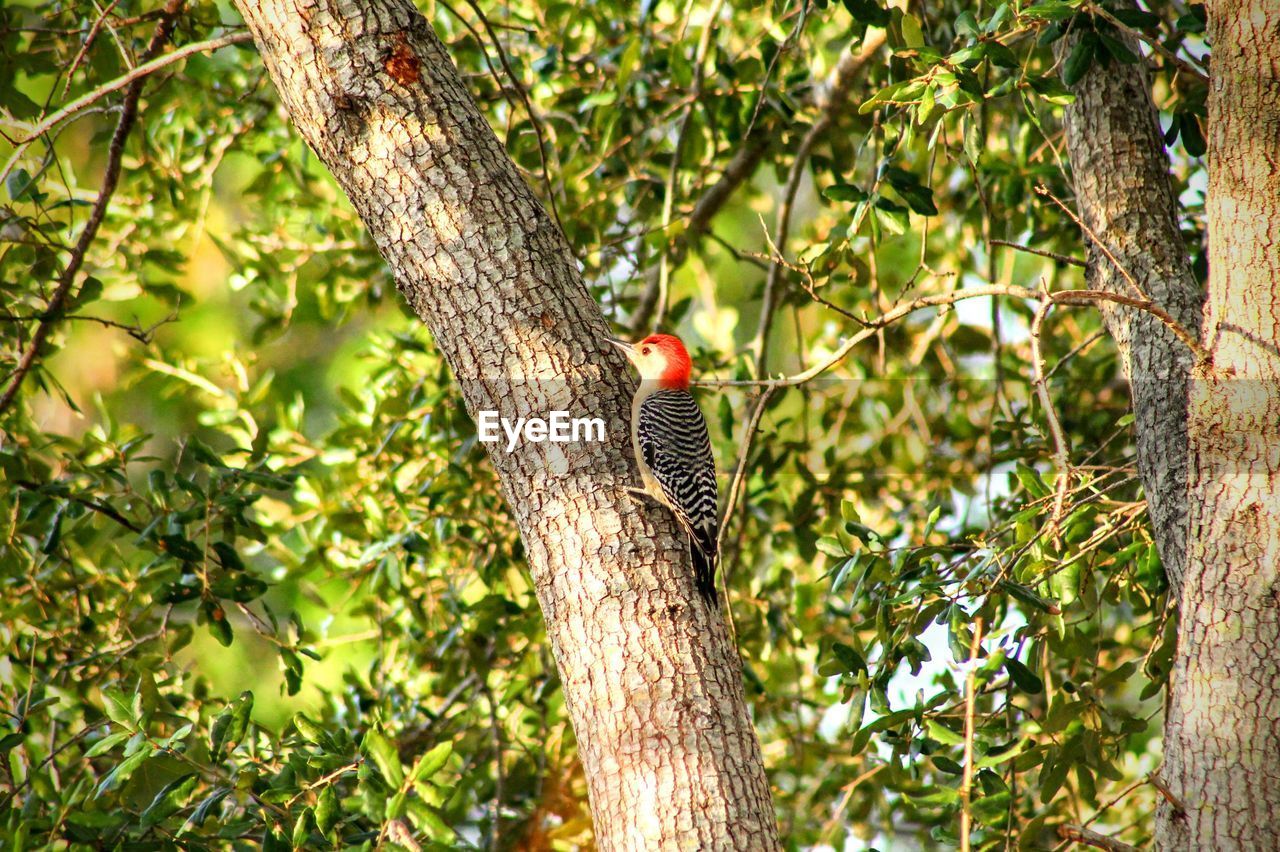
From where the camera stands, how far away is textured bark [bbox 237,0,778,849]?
2.53 metres

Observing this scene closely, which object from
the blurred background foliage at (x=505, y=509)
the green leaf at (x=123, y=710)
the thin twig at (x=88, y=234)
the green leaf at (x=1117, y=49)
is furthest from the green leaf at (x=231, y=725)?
the green leaf at (x=1117, y=49)

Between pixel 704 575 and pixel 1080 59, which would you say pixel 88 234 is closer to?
pixel 704 575

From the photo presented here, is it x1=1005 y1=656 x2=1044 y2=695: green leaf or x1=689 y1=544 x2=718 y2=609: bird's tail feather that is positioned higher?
x1=689 y1=544 x2=718 y2=609: bird's tail feather

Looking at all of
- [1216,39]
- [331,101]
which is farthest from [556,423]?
[1216,39]

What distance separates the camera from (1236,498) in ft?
7.73

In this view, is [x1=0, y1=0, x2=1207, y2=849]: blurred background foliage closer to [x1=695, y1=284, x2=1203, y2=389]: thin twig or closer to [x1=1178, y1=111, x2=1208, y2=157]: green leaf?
[x1=1178, y1=111, x2=1208, y2=157]: green leaf

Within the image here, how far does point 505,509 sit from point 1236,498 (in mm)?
2801

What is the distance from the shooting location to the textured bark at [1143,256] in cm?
281

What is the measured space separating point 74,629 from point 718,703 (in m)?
2.60

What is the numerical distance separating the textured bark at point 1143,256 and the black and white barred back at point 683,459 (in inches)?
44.7

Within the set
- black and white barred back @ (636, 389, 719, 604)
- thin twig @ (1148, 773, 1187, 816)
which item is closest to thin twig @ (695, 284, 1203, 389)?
black and white barred back @ (636, 389, 719, 604)

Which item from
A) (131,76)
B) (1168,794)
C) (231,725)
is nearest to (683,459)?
(231,725)

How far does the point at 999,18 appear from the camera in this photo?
282 cm

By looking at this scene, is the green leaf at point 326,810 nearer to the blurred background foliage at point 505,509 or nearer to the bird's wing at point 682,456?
the blurred background foliage at point 505,509
